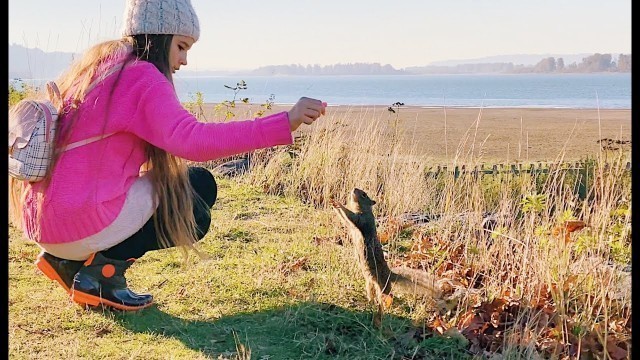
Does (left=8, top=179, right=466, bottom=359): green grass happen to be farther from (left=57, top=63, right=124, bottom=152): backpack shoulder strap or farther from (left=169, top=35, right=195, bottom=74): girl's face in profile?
(left=169, top=35, right=195, bottom=74): girl's face in profile

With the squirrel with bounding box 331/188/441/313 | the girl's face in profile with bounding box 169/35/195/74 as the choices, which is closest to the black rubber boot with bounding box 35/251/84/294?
the girl's face in profile with bounding box 169/35/195/74

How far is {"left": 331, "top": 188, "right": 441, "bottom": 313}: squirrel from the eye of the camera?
3135 mm

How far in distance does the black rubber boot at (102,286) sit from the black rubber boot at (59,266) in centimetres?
6

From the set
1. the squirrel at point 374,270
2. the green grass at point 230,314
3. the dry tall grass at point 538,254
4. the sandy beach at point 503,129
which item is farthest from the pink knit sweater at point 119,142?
the sandy beach at point 503,129

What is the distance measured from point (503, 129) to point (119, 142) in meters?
12.0

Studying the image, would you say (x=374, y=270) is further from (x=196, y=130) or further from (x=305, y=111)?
(x=196, y=130)

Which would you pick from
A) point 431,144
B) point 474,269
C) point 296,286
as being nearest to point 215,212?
point 296,286

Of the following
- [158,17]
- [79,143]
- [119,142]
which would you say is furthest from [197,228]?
[158,17]

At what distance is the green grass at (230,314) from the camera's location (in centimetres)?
277

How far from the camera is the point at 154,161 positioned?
309cm

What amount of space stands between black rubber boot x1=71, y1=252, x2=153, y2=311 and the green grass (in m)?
0.05

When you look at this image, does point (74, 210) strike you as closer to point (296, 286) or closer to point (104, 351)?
point (104, 351)

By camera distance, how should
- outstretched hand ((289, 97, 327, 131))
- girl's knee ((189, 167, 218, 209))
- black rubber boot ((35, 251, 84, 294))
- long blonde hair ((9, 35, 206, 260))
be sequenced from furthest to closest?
girl's knee ((189, 167, 218, 209))
black rubber boot ((35, 251, 84, 294))
long blonde hair ((9, 35, 206, 260))
outstretched hand ((289, 97, 327, 131))

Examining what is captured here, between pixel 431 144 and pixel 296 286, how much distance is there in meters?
7.58
